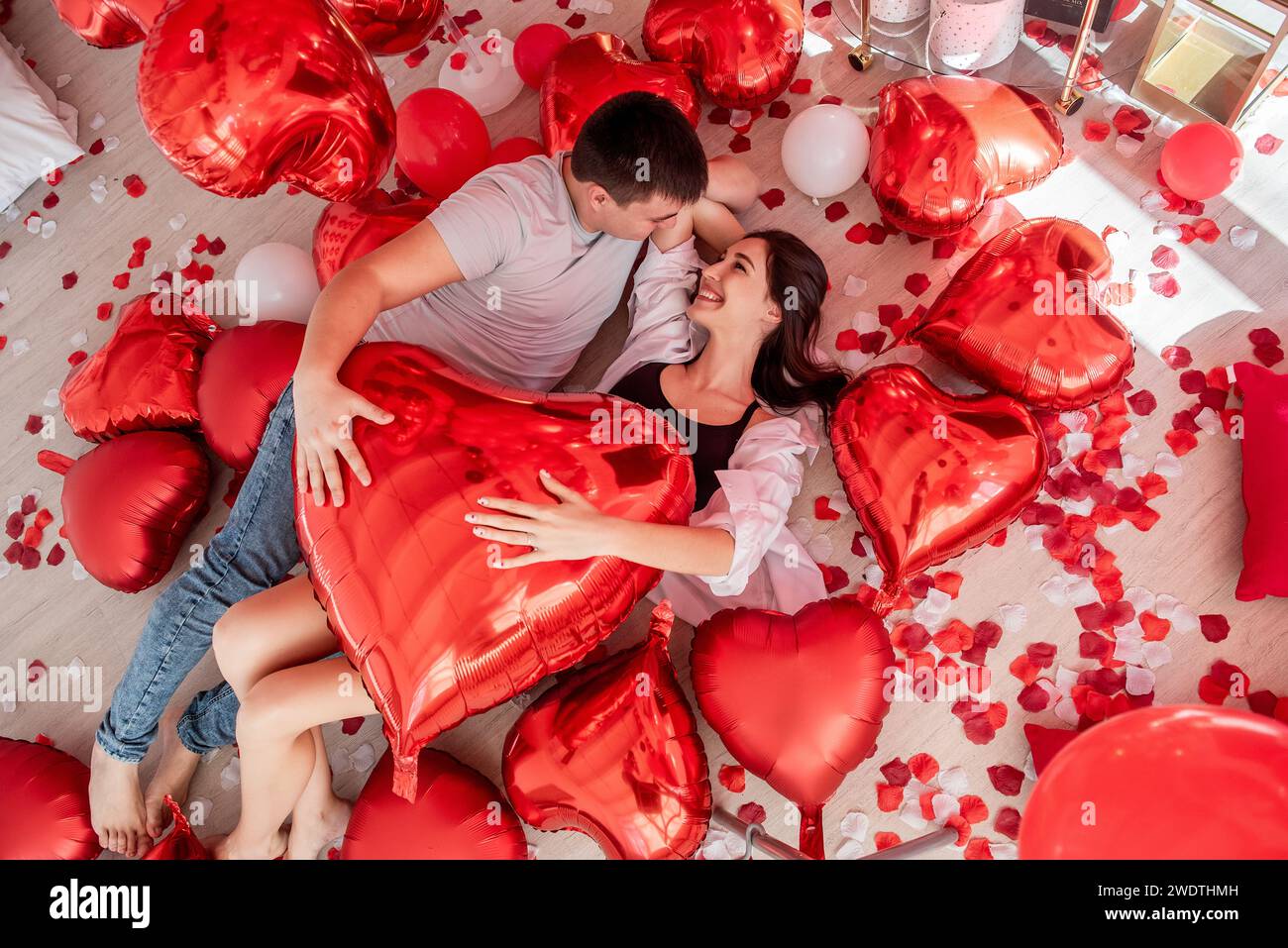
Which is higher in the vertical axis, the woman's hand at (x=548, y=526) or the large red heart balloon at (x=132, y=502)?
the woman's hand at (x=548, y=526)

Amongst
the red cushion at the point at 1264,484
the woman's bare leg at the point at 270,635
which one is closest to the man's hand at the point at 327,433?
the woman's bare leg at the point at 270,635

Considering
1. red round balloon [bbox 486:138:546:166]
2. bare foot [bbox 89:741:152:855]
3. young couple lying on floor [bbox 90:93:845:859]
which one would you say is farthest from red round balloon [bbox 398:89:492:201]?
bare foot [bbox 89:741:152:855]

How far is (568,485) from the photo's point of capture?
137 cm

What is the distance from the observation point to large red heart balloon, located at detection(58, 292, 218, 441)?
6.12 ft

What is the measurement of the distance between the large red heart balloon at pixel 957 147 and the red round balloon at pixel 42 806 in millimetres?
1978

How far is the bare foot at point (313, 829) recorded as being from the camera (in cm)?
177

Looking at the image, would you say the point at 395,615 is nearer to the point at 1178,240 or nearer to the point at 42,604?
the point at 42,604

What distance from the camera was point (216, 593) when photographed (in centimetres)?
167

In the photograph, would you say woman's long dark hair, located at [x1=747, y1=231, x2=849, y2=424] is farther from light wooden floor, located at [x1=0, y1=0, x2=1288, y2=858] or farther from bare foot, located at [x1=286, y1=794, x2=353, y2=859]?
bare foot, located at [x1=286, y1=794, x2=353, y2=859]

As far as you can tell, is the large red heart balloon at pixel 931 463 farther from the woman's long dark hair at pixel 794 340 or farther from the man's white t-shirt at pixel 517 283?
the man's white t-shirt at pixel 517 283

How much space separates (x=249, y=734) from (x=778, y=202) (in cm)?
149

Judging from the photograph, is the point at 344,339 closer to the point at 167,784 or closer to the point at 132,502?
the point at 132,502

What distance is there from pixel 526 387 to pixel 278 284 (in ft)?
1.95

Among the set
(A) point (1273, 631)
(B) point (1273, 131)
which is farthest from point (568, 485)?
(B) point (1273, 131)
